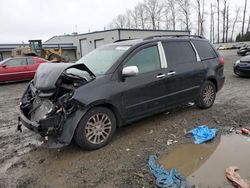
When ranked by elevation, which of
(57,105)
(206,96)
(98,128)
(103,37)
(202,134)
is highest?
(103,37)

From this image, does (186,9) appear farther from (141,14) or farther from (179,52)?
(179,52)

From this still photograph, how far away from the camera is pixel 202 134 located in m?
4.18

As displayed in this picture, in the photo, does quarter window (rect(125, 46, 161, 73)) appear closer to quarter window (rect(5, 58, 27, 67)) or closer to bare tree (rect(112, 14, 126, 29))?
quarter window (rect(5, 58, 27, 67))

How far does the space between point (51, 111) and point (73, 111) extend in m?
0.31

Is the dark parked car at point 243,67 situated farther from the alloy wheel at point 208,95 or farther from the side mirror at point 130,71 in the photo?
the side mirror at point 130,71

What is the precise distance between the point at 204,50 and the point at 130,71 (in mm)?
2647

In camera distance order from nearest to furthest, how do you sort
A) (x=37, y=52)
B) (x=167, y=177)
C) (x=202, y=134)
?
(x=167, y=177) < (x=202, y=134) < (x=37, y=52)

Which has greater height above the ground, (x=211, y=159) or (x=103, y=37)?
(x=103, y=37)

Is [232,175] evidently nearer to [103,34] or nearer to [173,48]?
[173,48]

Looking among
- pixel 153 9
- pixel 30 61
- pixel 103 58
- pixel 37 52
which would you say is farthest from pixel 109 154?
pixel 153 9

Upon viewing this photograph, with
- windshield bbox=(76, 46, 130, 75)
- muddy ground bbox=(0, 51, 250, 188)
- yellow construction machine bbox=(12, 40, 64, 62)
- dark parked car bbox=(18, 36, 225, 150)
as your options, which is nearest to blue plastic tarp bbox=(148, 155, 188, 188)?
muddy ground bbox=(0, 51, 250, 188)

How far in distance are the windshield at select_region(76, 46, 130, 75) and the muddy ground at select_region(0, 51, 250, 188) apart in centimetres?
130

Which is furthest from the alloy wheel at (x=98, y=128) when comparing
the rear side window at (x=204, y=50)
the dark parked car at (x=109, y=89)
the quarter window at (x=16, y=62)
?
the quarter window at (x=16, y=62)

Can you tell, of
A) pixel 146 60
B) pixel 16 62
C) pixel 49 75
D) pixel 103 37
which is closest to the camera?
pixel 49 75
